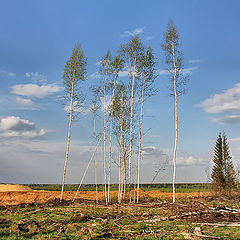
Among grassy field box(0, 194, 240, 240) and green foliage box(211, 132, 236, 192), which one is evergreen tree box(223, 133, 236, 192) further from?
grassy field box(0, 194, 240, 240)

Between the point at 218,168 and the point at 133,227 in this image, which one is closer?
the point at 133,227

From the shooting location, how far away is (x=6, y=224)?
9273mm

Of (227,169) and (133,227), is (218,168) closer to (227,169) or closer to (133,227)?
(227,169)

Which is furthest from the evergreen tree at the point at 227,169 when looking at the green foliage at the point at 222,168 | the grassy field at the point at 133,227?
the grassy field at the point at 133,227

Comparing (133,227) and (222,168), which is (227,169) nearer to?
(222,168)

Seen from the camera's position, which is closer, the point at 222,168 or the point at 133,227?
the point at 133,227

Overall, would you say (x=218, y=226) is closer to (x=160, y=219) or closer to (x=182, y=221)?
(x=182, y=221)

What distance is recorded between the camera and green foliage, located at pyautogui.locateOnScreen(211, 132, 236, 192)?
28789 millimetres

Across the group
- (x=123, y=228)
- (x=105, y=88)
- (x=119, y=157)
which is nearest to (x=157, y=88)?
(x=105, y=88)

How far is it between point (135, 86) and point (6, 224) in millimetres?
11825

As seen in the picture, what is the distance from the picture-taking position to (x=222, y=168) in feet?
98.2

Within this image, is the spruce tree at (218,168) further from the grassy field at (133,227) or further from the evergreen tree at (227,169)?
the grassy field at (133,227)

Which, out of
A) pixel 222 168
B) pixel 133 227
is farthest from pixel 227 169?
pixel 133 227

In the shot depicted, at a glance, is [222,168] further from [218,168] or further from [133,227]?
[133,227]
